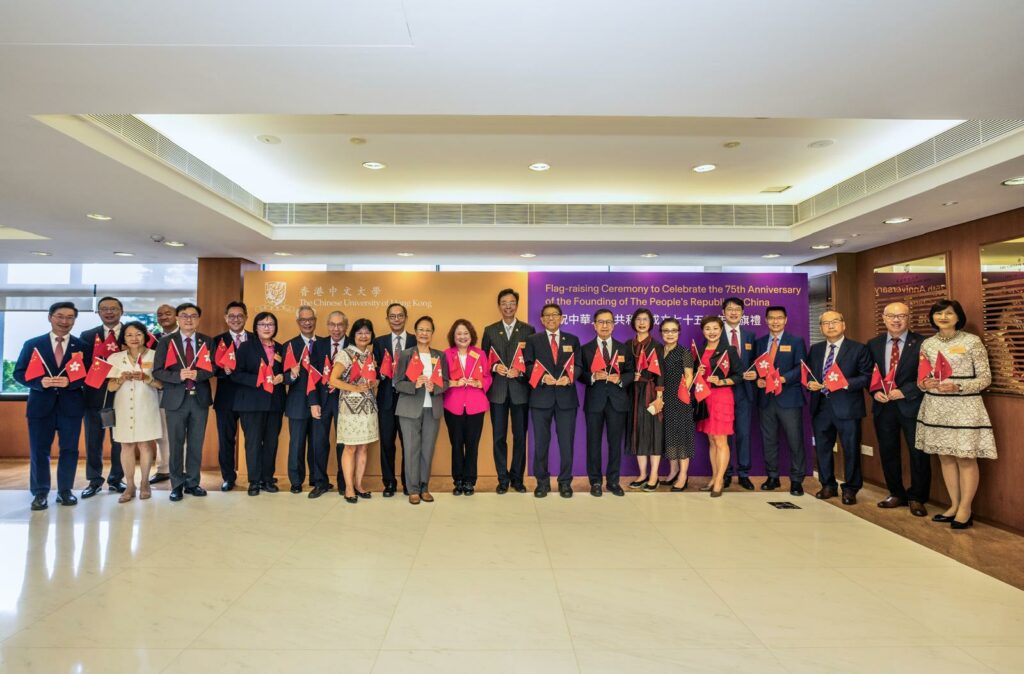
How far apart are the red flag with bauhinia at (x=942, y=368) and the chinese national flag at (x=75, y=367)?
7.43 metres

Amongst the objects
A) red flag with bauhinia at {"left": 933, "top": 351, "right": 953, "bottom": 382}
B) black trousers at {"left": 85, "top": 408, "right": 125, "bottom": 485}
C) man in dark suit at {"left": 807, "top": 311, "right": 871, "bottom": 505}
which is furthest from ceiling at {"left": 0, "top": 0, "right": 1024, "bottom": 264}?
black trousers at {"left": 85, "top": 408, "right": 125, "bottom": 485}

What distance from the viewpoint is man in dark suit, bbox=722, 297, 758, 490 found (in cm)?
578

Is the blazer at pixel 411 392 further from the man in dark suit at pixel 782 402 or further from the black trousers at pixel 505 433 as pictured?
the man in dark suit at pixel 782 402

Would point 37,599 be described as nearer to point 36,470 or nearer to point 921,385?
point 36,470

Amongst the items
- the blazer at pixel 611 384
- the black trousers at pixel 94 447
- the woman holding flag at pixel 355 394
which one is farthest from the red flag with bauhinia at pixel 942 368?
the black trousers at pixel 94 447

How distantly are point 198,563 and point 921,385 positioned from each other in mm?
5791

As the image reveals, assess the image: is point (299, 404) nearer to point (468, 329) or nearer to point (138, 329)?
point (138, 329)

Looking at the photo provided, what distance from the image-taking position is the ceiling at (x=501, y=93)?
2.25m

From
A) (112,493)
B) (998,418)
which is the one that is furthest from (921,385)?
(112,493)

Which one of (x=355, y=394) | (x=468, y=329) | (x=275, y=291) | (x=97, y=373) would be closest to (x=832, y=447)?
(x=468, y=329)

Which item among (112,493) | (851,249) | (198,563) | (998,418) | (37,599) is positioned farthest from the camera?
(851,249)

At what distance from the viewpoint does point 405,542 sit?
3973 millimetres

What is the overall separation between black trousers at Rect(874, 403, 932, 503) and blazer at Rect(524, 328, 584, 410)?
116 inches

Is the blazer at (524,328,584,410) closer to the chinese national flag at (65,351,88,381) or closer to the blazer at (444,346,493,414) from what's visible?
the blazer at (444,346,493,414)
